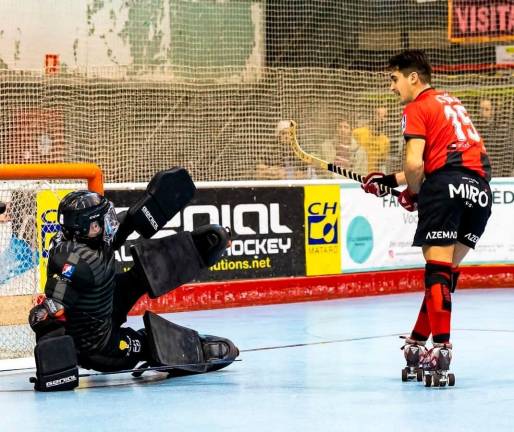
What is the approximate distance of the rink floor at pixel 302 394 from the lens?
4.92 metres

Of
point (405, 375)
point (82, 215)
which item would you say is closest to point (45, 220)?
point (82, 215)

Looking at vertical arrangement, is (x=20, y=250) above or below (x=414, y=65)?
below

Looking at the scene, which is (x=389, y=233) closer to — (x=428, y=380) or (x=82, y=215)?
(x=428, y=380)

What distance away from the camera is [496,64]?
15531 mm

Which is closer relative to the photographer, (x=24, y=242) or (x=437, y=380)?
(x=437, y=380)

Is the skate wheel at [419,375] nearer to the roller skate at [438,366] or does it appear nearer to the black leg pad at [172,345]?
the roller skate at [438,366]

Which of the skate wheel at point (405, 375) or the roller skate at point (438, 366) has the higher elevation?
the roller skate at point (438, 366)

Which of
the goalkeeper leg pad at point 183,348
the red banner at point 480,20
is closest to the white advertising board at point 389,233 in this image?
the red banner at point 480,20

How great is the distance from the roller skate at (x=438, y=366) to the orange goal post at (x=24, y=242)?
2.29 meters

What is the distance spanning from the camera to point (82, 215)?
5.87 meters

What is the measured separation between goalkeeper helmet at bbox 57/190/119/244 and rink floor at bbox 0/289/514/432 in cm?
75

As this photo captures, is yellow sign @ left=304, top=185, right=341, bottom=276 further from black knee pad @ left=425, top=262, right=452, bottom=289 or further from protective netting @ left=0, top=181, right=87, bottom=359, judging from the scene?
black knee pad @ left=425, top=262, right=452, bottom=289

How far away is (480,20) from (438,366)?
10.2 m

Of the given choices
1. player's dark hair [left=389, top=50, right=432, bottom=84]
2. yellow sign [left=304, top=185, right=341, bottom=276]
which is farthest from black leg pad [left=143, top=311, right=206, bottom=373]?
yellow sign [left=304, top=185, right=341, bottom=276]
